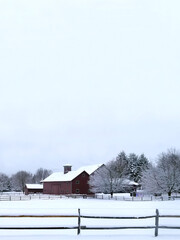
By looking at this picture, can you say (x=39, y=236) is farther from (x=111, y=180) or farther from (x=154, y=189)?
(x=111, y=180)

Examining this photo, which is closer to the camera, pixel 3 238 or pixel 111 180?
pixel 3 238

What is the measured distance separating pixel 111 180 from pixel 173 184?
17.0m

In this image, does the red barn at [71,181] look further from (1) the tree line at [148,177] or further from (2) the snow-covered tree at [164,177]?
(2) the snow-covered tree at [164,177]

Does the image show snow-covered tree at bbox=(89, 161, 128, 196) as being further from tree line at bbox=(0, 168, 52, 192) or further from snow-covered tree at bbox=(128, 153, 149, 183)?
tree line at bbox=(0, 168, 52, 192)

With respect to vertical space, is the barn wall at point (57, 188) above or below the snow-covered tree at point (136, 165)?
below

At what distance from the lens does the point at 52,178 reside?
291 feet

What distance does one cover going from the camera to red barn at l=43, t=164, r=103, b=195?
78.4 meters

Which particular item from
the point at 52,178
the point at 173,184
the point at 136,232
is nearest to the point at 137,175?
the point at 52,178

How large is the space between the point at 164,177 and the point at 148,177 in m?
3.16

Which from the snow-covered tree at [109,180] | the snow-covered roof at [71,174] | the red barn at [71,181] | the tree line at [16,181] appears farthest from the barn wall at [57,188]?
the tree line at [16,181]

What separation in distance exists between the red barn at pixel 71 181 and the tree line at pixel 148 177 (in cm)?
242

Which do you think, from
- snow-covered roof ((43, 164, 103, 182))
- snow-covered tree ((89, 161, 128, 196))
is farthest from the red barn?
snow-covered tree ((89, 161, 128, 196))

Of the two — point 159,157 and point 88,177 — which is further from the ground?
point 159,157

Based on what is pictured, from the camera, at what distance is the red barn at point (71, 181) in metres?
78.4
